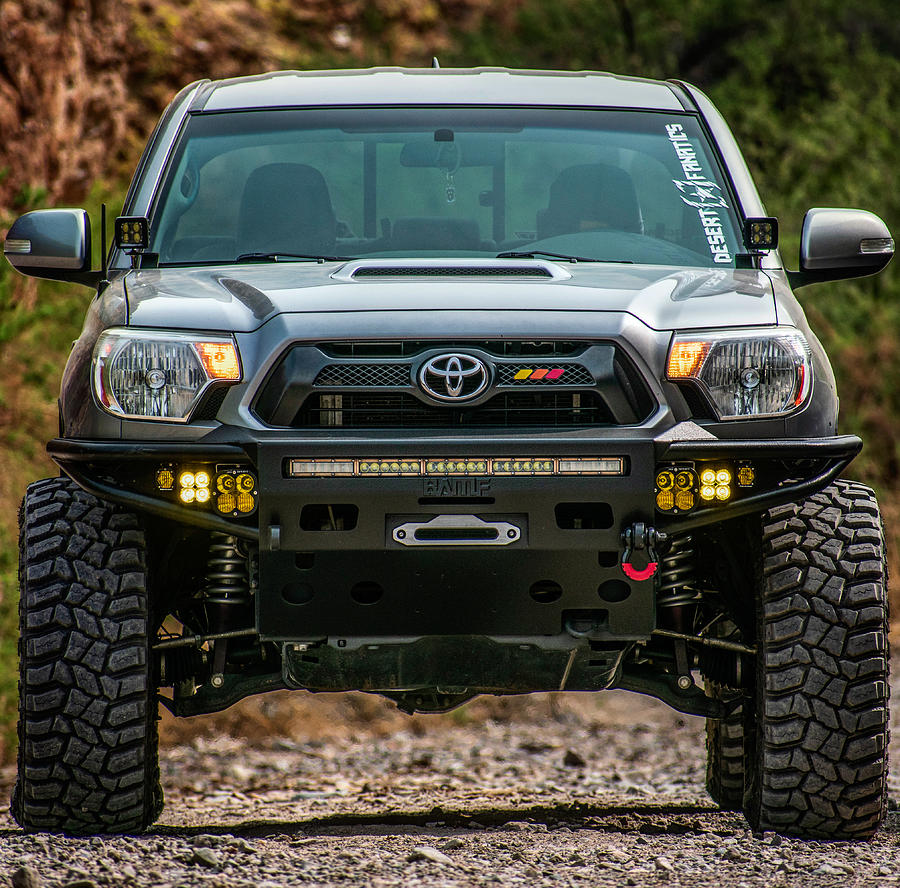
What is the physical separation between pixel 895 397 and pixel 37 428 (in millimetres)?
7655

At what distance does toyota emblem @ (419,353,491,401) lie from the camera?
13.4ft

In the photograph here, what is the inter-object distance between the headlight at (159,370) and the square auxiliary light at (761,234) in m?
1.91

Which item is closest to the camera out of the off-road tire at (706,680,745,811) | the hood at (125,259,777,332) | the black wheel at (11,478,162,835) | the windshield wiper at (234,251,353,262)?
the hood at (125,259,777,332)

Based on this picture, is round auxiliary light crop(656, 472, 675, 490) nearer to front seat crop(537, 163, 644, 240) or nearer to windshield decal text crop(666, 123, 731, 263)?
windshield decal text crop(666, 123, 731, 263)

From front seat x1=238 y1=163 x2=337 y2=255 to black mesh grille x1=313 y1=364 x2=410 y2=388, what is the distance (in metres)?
1.10

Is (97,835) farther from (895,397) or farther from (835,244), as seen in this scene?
(895,397)

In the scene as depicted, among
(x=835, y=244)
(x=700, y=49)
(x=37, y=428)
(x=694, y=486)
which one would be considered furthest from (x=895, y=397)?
(x=694, y=486)

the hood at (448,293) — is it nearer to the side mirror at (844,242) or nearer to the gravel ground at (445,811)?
the side mirror at (844,242)

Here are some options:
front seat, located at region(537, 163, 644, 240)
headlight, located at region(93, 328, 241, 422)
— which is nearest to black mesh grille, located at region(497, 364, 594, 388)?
headlight, located at region(93, 328, 241, 422)

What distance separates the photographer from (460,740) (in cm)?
900

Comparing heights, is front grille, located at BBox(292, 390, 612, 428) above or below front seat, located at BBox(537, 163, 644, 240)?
below

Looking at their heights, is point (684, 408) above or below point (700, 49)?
below

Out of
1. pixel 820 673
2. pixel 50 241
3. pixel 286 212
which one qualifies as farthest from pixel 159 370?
pixel 820 673

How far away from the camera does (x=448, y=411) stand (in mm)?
4109
